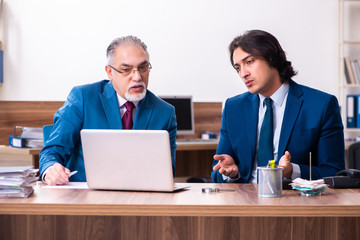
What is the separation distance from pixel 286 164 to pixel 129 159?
55cm

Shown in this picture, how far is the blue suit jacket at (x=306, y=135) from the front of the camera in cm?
198

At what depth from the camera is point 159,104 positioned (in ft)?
7.04

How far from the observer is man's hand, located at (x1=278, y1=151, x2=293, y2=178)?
166cm

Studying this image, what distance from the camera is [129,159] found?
1.50 m

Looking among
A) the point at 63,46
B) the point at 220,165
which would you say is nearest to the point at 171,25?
the point at 63,46

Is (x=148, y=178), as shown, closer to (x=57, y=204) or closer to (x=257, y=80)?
(x=57, y=204)

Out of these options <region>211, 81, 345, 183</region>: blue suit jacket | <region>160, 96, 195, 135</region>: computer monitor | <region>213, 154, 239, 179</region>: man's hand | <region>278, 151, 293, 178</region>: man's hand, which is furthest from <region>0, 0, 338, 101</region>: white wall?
<region>278, 151, 293, 178</region>: man's hand

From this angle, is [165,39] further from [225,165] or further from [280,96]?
[225,165]

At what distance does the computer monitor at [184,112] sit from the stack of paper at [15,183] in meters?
2.60

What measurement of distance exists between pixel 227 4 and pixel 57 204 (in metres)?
4.07

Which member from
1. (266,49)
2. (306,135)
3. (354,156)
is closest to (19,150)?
(266,49)

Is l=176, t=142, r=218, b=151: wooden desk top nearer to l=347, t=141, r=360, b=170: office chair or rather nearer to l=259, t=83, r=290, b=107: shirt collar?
l=347, t=141, r=360, b=170: office chair

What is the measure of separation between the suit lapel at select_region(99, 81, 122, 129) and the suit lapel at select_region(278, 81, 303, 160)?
68 centimetres

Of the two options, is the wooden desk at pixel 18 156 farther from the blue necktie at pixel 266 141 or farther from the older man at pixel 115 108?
the blue necktie at pixel 266 141
